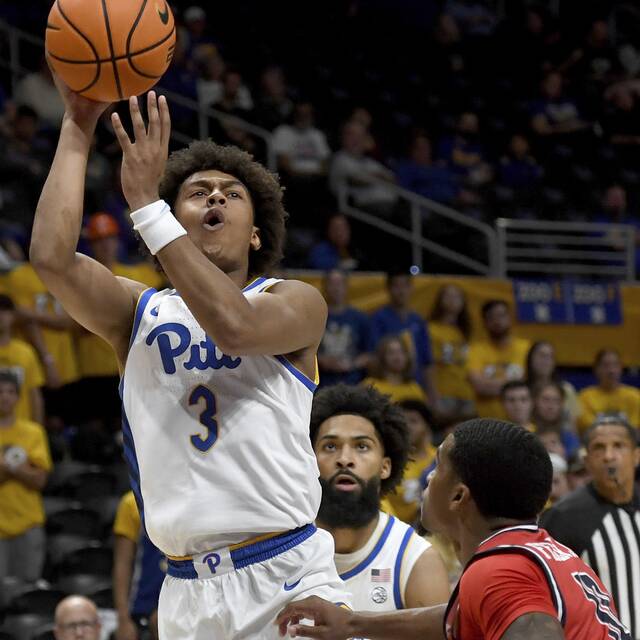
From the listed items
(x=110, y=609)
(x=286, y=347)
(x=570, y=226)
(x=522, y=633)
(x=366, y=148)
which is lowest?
(x=110, y=609)

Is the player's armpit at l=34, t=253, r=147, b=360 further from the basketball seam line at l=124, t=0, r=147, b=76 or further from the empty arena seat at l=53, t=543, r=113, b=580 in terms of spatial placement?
the empty arena seat at l=53, t=543, r=113, b=580

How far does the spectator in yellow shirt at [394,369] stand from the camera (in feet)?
30.1

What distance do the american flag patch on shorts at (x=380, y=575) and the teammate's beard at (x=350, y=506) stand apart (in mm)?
178

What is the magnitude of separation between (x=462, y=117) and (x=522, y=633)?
37.9 feet

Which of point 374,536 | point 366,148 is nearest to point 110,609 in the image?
point 374,536

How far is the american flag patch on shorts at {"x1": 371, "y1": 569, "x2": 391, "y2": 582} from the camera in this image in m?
4.50

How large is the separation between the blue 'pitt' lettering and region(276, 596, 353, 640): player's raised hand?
0.65 meters

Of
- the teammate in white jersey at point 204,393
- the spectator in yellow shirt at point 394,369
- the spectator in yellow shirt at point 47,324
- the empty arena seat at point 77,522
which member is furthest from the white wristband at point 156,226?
the spectator in yellow shirt at point 394,369

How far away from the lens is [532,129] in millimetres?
14602

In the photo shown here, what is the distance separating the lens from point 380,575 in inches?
178

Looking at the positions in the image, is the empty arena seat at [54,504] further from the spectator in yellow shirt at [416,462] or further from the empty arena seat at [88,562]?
the spectator in yellow shirt at [416,462]

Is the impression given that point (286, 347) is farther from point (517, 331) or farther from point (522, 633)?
point (517, 331)

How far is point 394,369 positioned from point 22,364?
2.59m

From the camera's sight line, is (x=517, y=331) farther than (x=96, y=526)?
Yes
